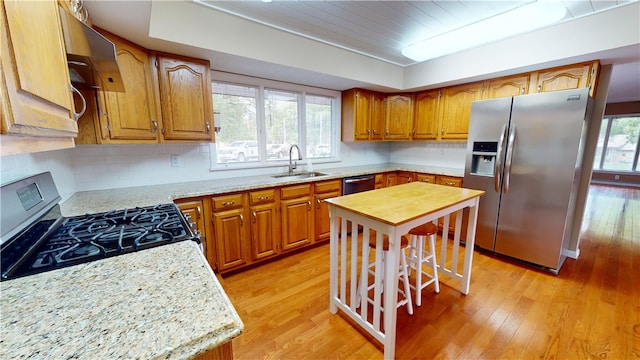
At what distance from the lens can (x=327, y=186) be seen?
116 inches

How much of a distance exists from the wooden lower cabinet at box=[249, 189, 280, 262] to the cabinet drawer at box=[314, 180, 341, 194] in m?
0.54

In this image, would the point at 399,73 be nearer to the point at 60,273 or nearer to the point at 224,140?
the point at 224,140

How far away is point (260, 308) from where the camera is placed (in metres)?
1.96

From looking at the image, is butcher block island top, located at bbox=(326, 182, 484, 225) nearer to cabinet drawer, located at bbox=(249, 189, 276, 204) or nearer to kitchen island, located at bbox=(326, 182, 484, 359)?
kitchen island, located at bbox=(326, 182, 484, 359)

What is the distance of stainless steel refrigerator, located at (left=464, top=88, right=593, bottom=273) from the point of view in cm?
222

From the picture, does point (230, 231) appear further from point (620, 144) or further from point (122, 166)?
point (620, 144)

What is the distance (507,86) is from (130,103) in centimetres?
381

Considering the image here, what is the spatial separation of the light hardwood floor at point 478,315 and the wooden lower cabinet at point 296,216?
21cm

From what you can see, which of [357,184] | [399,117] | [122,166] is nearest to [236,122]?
[122,166]

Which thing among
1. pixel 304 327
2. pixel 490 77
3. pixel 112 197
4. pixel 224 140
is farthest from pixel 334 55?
pixel 304 327

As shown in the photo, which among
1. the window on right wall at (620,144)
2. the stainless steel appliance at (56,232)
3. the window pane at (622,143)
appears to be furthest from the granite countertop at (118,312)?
the window pane at (622,143)

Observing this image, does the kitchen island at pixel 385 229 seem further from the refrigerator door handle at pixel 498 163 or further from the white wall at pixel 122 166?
the white wall at pixel 122 166

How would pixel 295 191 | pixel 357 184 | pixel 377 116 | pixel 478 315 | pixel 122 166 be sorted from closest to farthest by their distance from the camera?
1. pixel 478 315
2. pixel 122 166
3. pixel 295 191
4. pixel 357 184
5. pixel 377 116

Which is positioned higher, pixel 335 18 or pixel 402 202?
pixel 335 18
